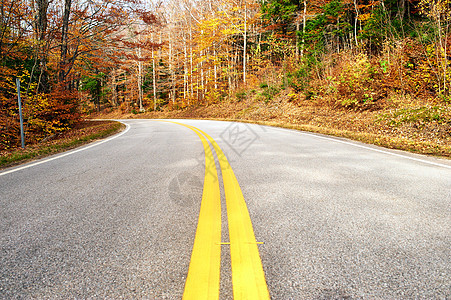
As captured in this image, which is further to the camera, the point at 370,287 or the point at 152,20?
the point at 152,20

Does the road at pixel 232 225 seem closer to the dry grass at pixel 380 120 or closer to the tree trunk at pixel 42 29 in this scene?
the dry grass at pixel 380 120

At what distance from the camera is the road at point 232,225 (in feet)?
4.83

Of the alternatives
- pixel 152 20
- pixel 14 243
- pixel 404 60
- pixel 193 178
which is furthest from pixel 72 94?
pixel 404 60

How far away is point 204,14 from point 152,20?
62.0ft

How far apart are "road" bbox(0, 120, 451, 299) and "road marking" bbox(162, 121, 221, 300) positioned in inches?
1.6

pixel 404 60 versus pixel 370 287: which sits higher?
pixel 404 60

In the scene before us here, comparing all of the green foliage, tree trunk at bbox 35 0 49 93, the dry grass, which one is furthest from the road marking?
the green foliage

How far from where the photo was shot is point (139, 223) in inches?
90.8

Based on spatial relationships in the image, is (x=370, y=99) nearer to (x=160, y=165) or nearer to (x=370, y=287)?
(x=160, y=165)

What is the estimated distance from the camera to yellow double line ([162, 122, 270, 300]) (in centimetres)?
141

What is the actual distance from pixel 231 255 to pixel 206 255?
0.55ft

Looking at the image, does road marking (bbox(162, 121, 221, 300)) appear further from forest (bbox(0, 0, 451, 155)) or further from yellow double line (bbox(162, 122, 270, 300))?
forest (bbox(0, 0, 451, 155))

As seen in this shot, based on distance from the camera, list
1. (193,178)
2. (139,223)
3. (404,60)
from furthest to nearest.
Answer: (404,60) < (193,178) < (139,223)

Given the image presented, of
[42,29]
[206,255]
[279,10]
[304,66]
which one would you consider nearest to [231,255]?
[206,255]
